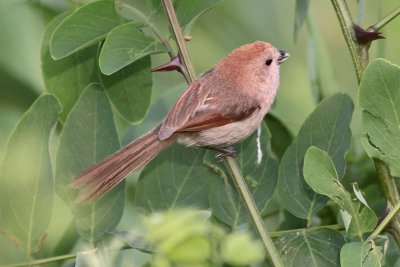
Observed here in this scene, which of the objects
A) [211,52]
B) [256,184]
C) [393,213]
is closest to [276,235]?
[256,184]

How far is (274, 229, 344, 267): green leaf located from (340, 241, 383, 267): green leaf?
239 millimetres

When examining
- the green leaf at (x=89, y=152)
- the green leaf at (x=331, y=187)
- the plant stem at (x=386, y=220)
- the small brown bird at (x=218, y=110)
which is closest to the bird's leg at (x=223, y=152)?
the small brown bird at (x=218, y=110)

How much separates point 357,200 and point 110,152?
2.30 feet

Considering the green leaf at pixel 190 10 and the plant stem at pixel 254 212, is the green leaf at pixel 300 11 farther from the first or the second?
the plant stem at pixel 254 212

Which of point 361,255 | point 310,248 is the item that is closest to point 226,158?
point 310,248

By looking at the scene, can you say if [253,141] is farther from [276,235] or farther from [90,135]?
[90,135]

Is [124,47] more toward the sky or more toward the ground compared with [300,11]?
more toward the sky

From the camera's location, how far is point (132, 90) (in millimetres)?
2562

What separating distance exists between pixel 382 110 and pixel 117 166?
823mm

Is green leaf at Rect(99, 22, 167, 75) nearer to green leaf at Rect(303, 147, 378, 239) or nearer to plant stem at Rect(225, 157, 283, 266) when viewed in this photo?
plant stem at Rect(225, 157, 283, 266)

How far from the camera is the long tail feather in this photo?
84.6 inches

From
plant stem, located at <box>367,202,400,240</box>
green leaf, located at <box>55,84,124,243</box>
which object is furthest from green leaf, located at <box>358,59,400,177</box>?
green leaf, located at <box>55,84,124,243</box>

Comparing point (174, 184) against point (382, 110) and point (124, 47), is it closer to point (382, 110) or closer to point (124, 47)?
point (124, 47)

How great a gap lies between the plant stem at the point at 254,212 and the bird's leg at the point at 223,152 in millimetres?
85
